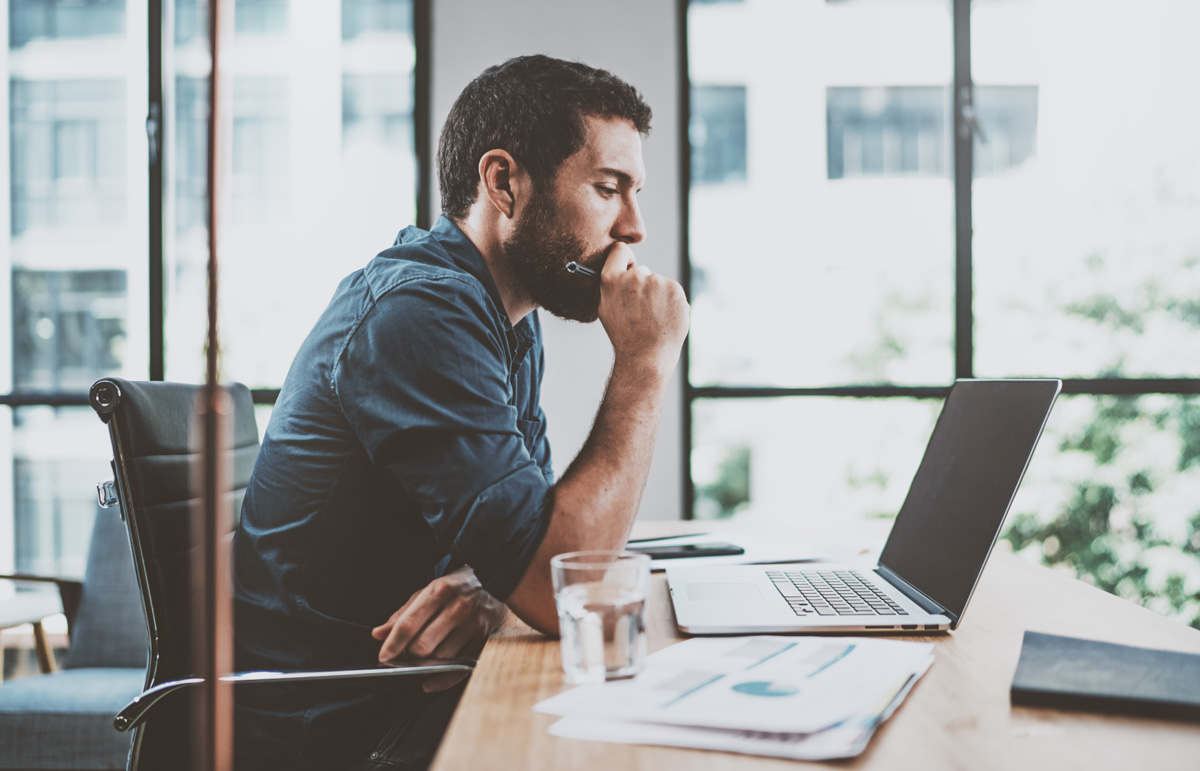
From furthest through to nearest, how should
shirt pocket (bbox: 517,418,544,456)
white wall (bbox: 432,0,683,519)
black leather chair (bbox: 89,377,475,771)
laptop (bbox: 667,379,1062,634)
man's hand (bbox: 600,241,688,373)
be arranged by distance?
white wall (bbox: 432,0,683,519) → shirt pocket (bbox: 517,418,544,456) → man's hand (bbox: 600,241,688,373) → black leather chair (bbox: 89,377,475,771) → laptop (bbox: 667,379,1062,634)

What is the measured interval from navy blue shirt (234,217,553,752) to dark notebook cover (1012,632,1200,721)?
0.49 meters

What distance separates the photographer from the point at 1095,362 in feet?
9.34

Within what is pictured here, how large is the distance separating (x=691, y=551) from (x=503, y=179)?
0.64 metres

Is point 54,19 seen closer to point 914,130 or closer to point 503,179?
point 503,179

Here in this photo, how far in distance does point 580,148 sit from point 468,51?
166 centimetres

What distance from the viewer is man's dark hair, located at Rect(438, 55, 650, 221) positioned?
1.34 metres

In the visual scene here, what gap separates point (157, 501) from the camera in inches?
45.2

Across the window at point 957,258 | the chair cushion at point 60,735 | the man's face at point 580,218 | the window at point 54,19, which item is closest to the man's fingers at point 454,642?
the man's face at point 580,218

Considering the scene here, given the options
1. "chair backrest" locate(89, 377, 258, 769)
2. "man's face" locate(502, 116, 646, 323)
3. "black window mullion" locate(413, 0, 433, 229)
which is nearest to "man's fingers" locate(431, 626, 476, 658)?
"chair backrest" locate(89, 377, 258, 769)

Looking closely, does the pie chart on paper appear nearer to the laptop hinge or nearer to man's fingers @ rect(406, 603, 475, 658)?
the laptop hinge

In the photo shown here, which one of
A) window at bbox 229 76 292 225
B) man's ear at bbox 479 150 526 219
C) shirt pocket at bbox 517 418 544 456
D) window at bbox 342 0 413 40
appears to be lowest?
shirt pocket at bbox 517 418 544 456

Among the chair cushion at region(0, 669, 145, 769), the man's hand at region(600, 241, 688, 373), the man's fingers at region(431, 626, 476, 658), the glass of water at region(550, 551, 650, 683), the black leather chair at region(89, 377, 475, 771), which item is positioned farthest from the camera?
the chair cushion at region(0, 669, 145, 769)

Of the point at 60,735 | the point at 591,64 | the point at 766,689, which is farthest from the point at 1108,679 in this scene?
the point at 591,64

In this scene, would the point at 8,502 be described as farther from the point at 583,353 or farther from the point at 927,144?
the point at 927,144
